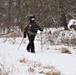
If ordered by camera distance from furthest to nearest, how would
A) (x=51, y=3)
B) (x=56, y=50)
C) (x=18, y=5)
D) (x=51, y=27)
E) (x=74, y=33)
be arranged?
1. (x=18, y=5)
2. (x=51, y=27)
3. (x=51, y=3)
4. (x=74, y=33)
5. (x=56, y=50)

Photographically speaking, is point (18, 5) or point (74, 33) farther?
point (18, 5)

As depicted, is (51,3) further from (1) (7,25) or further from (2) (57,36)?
(1) (7,25)

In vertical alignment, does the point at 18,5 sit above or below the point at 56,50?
above

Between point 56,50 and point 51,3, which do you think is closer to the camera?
point 56,50

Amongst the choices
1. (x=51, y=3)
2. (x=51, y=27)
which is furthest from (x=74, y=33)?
(x=51, y=27)

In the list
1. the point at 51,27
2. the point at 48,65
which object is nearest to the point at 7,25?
the point at 51,27

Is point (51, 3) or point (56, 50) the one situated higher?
point (51, 3)

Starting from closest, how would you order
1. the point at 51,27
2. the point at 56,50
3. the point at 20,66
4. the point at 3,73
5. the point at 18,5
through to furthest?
1. the point at 3,73
2. the point at 20,66
3. the point at 56,50
4. the point at 51,27
5. the point at 18,5

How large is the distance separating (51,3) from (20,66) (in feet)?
40.9

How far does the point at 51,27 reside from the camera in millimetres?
23844

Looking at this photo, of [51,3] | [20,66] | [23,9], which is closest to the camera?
[20,66]

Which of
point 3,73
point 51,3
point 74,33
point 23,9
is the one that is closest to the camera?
point 3,73

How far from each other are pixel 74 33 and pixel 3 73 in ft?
36.8

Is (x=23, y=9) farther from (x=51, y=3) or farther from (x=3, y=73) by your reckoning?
(x=3, y=73)
